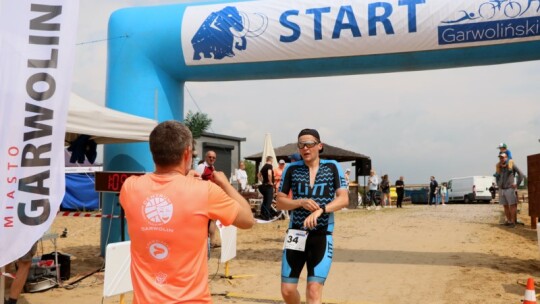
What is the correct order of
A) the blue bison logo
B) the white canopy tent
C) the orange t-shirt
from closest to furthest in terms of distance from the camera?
the orange t-shirt
the white canopy tent
the blue bison logo

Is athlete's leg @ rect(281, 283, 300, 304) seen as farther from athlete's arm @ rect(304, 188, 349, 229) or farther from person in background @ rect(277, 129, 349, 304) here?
athlete's arm @ rect(304, 188, 349, 229)

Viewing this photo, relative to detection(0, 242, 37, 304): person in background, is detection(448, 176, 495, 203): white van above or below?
above

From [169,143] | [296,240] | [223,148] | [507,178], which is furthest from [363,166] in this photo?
[169,143]

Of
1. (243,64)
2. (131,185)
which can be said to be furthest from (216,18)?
(131,185)

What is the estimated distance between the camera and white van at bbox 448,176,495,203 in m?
31.1

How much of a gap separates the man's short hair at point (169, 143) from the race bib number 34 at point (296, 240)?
81.7 inches

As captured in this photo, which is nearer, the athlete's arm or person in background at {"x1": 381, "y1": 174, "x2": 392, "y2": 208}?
the athlete's arm

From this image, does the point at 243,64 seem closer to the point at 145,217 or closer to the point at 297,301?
the point at 297,301

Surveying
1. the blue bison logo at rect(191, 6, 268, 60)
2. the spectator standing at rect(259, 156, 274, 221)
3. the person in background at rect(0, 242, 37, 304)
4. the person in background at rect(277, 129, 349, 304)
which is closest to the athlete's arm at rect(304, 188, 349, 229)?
the person in background at rect(277, 129, 349, 304)

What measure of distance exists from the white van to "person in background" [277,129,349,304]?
30.0 m

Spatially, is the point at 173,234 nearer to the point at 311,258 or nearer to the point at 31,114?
the point at 31,114

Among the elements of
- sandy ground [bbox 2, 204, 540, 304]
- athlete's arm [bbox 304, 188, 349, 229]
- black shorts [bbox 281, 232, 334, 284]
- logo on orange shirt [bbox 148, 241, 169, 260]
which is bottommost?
sandy ground [bbox 2, 204, 540, 304]

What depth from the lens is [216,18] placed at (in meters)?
7.79

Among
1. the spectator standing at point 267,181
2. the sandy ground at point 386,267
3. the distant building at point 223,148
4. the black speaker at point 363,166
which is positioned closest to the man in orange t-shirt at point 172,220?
the sandy ground at point 386,267
